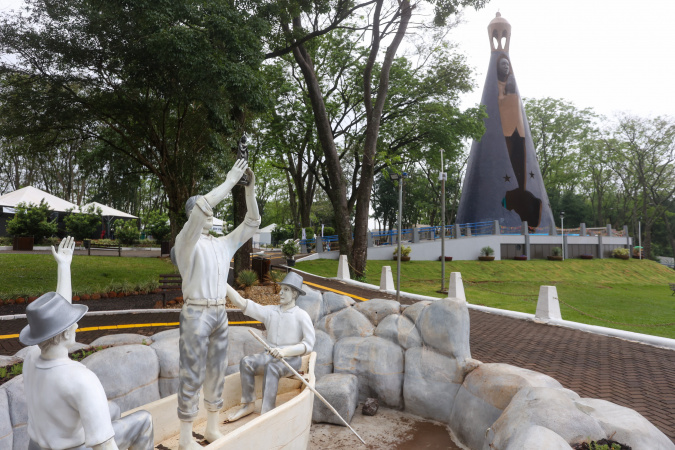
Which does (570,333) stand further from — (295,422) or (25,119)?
(25,119)

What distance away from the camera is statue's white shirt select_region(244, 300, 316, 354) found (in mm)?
4074

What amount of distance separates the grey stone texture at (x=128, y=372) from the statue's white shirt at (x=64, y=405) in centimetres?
260

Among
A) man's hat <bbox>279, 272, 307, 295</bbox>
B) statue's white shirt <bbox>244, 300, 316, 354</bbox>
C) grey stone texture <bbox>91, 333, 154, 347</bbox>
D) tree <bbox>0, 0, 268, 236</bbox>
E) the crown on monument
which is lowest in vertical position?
grey stone texture <bbox>91, 333, 154, 347</bbox>

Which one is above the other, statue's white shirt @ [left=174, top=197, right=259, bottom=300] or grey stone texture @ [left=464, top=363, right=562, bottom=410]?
statue's white shirt @ [left=174, top=197, right=259, bottom=300]

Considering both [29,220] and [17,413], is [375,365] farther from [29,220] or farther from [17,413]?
[29,220]

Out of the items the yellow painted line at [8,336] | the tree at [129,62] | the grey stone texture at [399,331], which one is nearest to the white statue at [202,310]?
the grey stone texture at [399,331]

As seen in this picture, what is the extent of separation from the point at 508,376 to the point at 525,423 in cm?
124

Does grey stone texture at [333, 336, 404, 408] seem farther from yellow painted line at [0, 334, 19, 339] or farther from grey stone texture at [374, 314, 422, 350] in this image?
yellow painted line at [0, 334, 19, 339]

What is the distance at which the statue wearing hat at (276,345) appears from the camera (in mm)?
3877

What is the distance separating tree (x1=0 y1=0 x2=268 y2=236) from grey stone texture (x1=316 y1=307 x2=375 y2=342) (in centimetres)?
627

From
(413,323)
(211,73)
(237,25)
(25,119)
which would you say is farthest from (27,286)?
(413,323)

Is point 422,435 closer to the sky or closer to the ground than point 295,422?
closer to the ground

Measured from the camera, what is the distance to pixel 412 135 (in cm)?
2220

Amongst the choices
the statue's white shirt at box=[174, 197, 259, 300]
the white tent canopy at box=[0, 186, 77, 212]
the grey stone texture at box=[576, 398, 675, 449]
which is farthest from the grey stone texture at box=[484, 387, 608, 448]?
the white tent canopy at box=[0, 186, 77, 212]
